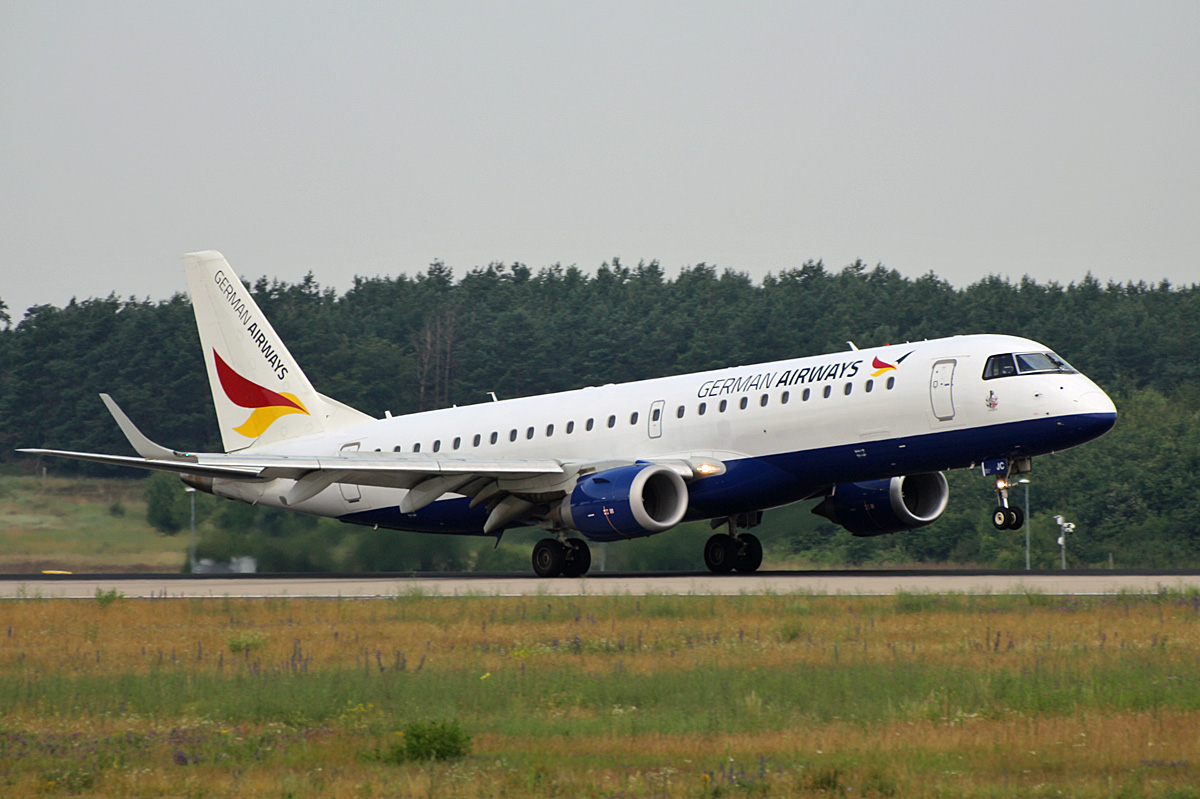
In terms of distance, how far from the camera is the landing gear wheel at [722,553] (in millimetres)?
33906

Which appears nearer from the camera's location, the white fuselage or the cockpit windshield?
the white fuselage

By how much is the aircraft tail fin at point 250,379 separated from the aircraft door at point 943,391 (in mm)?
15924

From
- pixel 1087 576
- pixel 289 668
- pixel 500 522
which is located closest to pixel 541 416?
pixel 500 522

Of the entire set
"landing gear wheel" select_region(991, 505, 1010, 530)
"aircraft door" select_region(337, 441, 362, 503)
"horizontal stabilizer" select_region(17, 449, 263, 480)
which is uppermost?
"horizontal stabilizer" select_region(17, 449, 263, 480)

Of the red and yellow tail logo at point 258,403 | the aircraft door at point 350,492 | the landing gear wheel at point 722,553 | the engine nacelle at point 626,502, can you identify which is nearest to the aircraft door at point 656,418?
the engine nacelle at point 626,502

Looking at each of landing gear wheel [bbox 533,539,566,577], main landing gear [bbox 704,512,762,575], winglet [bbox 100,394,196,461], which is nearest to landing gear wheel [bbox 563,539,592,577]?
landing gear wheel [bbox 533,539,566,577]

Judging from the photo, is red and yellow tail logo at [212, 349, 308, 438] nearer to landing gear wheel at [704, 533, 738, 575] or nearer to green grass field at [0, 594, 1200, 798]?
landing gear wheel at [704, 533, 738, 575]

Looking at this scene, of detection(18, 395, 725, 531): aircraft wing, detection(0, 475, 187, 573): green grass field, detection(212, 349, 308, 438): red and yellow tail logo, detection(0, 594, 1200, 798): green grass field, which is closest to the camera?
detection(0, 594, 1200, 798): green grass field

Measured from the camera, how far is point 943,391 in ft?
90.9

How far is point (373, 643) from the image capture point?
18672mm

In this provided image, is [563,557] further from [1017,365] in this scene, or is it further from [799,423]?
[1017,365]

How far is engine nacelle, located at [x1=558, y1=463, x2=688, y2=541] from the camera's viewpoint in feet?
94.1

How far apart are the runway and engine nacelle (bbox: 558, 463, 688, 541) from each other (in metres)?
1.14

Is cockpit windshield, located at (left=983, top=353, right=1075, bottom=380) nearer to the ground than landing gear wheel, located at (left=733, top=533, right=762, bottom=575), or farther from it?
farther from it
